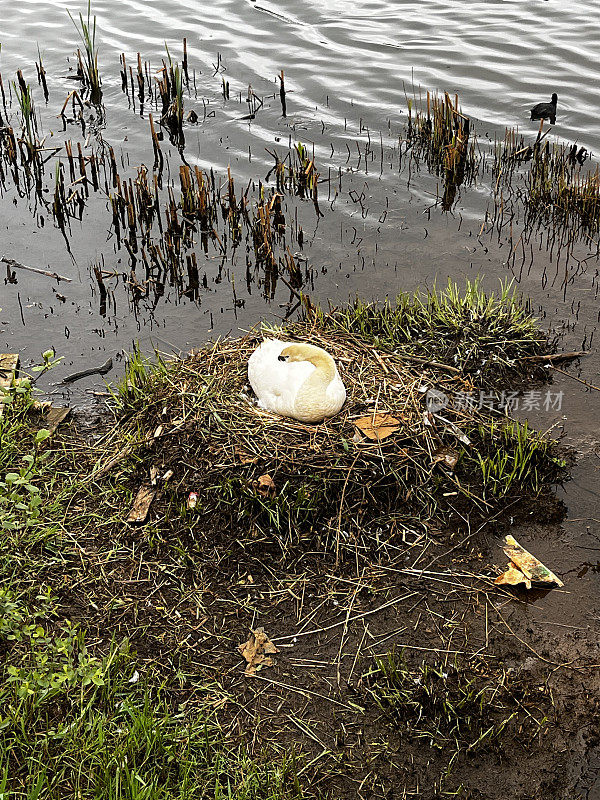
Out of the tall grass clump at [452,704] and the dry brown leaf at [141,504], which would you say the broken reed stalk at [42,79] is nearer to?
the dry brown leaf at [141,504]

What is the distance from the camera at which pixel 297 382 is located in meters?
4.47

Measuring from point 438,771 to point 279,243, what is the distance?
4857 mm

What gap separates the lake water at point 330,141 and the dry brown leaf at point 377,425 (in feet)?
3.57

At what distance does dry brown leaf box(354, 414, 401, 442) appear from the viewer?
4.53m

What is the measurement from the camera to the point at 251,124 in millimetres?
Answer: 9031

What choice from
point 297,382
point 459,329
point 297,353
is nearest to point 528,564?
point 297,382

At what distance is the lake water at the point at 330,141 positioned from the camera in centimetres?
613

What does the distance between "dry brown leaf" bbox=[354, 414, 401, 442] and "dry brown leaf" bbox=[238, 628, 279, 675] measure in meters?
1.28

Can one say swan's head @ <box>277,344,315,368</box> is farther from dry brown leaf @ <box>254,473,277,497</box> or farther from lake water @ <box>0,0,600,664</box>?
lake water @ <box>0,0,600,664</box>

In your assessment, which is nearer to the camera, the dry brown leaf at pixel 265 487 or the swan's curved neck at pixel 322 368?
the dry brown leaf at pixel 265 487

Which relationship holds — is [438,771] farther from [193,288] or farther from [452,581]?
[193,288]

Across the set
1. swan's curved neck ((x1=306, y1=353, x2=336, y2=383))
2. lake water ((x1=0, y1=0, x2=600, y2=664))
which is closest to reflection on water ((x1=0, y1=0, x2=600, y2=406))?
lake water ((x1=0, y1=0, x2=600, y2=664))

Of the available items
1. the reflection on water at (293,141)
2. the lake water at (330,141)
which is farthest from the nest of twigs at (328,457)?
the reflection on water at (293,141)

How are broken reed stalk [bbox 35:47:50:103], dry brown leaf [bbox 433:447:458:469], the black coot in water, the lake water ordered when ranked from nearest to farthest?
1. dry brown leaf [bbox 433:447:458:469]
2. the lake water
3. the black coot in water
4. broken reed stalk [bbox 35:47:50:103]
